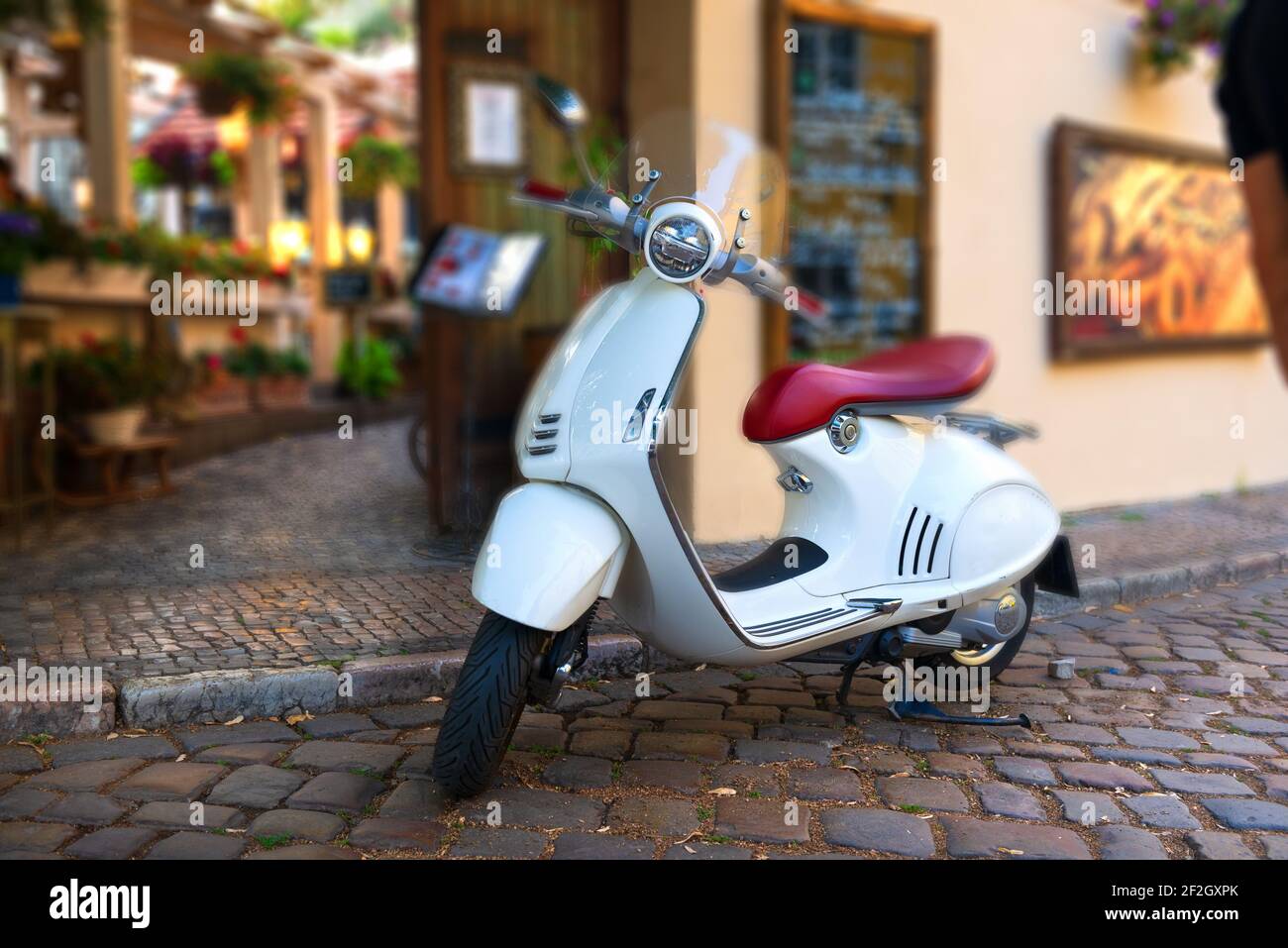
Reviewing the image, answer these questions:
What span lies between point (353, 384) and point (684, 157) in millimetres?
10692

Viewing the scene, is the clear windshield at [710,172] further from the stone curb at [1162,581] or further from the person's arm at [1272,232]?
the stone curb at [1162,581]

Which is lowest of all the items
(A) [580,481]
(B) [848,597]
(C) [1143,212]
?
(B) [848,597]

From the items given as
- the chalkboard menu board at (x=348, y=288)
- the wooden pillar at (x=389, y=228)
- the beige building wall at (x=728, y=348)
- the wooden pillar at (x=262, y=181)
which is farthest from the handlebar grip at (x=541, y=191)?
the wooden pillar at (x=389, y=228)

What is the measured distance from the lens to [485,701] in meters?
3.08

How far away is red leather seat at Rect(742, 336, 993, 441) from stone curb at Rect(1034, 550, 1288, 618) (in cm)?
171

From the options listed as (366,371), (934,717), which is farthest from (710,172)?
(366,371)

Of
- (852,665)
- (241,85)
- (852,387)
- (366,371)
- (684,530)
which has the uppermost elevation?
(241,85)

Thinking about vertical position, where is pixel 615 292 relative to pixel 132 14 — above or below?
below

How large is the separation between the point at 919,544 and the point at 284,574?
3016mm

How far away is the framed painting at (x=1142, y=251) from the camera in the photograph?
827 cm

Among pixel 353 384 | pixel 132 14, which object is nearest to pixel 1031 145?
pixel 353 384

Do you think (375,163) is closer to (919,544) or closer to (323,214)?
(323,214)

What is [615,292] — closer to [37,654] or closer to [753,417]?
[753,417]
